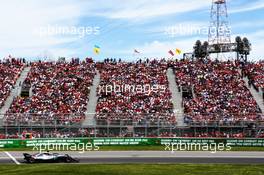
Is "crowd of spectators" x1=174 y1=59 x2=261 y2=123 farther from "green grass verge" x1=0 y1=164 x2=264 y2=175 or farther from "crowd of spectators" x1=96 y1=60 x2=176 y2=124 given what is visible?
"green grass verge" x1=0 y1=164 x2=264 y2=175

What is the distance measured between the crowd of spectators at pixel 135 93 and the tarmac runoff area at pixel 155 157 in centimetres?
614

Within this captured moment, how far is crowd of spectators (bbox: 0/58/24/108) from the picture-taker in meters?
58.8

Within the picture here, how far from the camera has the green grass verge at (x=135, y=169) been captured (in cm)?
3033

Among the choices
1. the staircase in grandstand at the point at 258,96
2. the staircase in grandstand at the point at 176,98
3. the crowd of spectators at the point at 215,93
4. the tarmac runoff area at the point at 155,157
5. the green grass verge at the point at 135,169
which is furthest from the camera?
the staircase in grandstand at the point at 258,96

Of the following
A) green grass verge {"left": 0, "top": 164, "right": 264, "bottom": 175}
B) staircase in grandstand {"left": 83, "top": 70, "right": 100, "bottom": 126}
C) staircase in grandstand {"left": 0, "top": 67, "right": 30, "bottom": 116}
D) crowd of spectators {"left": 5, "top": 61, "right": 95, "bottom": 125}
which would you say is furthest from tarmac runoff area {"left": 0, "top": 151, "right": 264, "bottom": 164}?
staircase in grandstand {"left": 0, "top": 67, "right": 30, "bottom": 116}

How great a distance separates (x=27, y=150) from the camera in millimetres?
44469

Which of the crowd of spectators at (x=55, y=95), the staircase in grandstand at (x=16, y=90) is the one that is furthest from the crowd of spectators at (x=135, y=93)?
the staircase in grandstand at (x=16, y=90)

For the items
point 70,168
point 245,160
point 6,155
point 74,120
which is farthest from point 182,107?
point 70,168

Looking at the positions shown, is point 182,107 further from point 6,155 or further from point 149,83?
point 6,155
